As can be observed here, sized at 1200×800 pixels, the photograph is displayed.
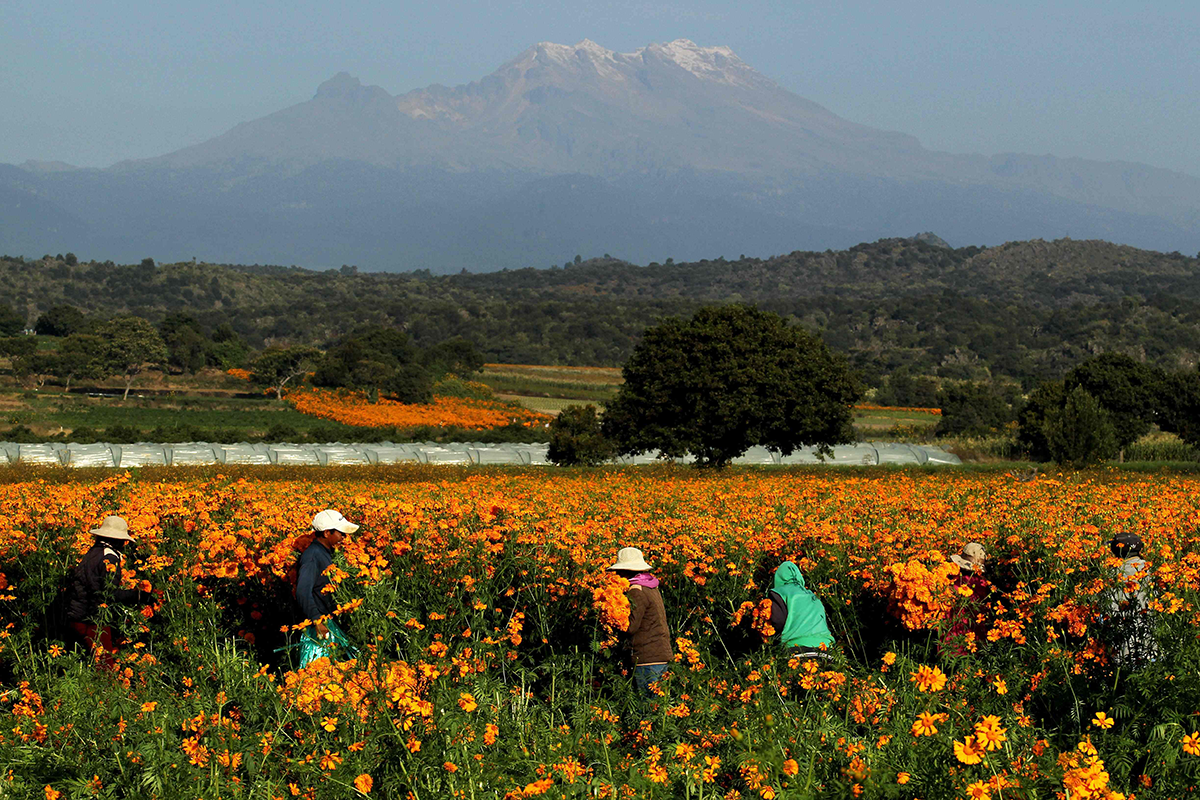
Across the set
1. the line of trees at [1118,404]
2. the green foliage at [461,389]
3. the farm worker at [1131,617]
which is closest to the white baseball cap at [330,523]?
the farm worker at [1131,617]

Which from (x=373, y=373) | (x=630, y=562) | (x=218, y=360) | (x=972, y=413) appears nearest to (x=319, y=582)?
(x=630, y=562)

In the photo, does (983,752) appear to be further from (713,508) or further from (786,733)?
(713,508)

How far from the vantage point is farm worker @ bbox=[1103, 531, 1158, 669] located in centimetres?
700

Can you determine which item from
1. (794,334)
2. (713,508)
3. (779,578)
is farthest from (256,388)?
(779,578)

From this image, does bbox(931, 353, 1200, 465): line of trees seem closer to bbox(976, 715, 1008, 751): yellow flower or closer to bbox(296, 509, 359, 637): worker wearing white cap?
bbox(296, 509, 359, 637): worker wearing white cap

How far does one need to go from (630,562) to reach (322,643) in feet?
8.10

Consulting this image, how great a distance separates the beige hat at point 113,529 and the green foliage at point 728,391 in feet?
78.8

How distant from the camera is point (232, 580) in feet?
32.2

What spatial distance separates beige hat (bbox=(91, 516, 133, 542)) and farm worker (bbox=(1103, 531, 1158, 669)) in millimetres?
8024

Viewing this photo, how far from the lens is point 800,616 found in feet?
27.5

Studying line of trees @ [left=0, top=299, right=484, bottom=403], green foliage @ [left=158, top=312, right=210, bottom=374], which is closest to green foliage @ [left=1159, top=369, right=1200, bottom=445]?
line of trees @ [left=0, top=299, right=484, bottom=403]

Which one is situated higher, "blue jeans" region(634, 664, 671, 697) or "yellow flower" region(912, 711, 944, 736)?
"yellow flower" region(912, 711, 944, 736)

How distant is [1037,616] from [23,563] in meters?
9.11

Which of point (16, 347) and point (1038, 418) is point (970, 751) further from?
point (16, 347)
